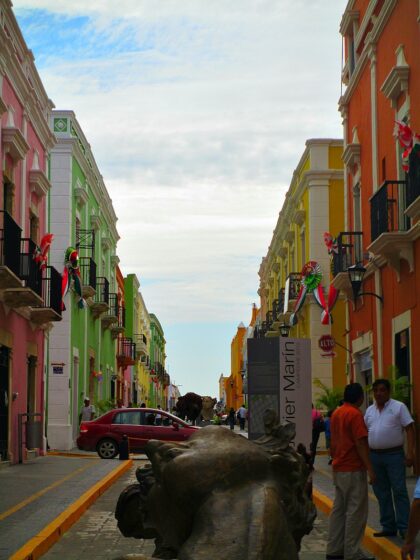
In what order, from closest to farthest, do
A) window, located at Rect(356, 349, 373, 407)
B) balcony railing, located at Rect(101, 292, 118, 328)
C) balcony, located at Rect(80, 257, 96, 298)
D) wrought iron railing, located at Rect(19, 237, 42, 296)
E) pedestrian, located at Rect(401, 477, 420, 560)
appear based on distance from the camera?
pedestrian, located at Rect(401, 477, 420, 560) → wrought iron railing, located at Rect(19, 237, 42, 296) → window, located at Rect(356, 349, 373, 407) → balcony, located at Rect(80, 257, 96, 298) → balcony railing, located at Rect(101, 292, 118, 328)

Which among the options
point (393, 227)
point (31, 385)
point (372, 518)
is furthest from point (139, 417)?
point (372, 518)

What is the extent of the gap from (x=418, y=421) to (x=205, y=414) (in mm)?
26377

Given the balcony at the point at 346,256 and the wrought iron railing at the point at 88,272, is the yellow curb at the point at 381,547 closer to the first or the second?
the balcony at the point at 346,256

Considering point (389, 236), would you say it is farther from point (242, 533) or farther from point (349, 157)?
point (242, 533)

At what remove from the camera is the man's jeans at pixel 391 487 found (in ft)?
29.5

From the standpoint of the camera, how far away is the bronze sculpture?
142cm

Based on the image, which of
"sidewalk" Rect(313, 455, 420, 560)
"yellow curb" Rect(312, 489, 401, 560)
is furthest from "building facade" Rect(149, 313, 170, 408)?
"yellow curb" Rect(312, 489, 401, 560)

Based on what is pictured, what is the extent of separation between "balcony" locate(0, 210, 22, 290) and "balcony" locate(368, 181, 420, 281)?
649 centimetres

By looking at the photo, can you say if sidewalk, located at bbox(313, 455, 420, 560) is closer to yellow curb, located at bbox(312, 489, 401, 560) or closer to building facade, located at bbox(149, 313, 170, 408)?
yellow curb, located at bbox(312, 489, 401, 560)

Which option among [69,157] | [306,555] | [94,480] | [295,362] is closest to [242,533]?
[306,555]

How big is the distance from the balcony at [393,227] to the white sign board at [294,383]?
111 inches

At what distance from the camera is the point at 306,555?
841 cm

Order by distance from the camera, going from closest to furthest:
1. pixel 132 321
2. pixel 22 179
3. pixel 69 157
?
pixel 22 179
pixel 69 157
pixel 132 321

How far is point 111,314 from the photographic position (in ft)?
128
